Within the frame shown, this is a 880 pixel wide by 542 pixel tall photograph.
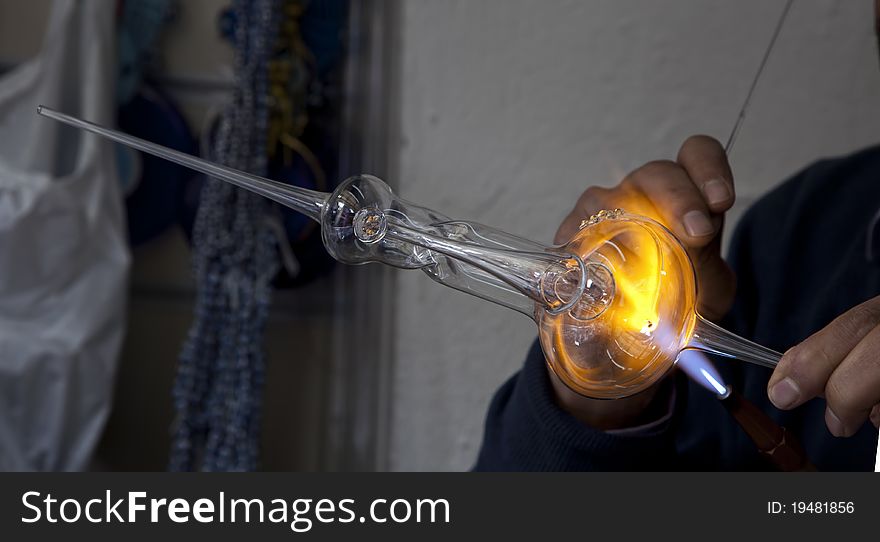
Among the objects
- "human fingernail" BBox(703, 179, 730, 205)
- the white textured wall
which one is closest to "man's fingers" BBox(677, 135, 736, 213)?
"human fingernail" BBox(703, 179, 730, 205)

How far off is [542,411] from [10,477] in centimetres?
29

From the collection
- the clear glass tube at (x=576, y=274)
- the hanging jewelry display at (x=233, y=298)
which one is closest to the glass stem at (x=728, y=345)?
the clear glass tube at (x=576, y=274)

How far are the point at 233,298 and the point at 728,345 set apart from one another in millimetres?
780

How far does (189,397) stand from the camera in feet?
3.28

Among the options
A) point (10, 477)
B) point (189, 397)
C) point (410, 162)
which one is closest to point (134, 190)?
point (189, 397)

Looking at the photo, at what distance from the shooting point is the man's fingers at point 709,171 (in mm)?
407

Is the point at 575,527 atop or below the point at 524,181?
below

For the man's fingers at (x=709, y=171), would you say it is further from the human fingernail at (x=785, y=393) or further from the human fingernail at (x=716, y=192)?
the human fingernail at (x=785, y=393)

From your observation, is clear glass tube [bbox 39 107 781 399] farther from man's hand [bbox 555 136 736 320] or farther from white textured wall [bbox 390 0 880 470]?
white textured wall [bbox 390 0 880 470]

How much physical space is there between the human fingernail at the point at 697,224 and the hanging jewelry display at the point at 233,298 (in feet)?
2.22

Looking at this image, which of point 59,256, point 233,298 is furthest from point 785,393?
point 59,256

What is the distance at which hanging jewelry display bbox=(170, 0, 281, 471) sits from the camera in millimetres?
995

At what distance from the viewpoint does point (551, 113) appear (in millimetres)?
836

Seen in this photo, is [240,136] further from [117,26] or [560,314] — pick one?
[560,314]
